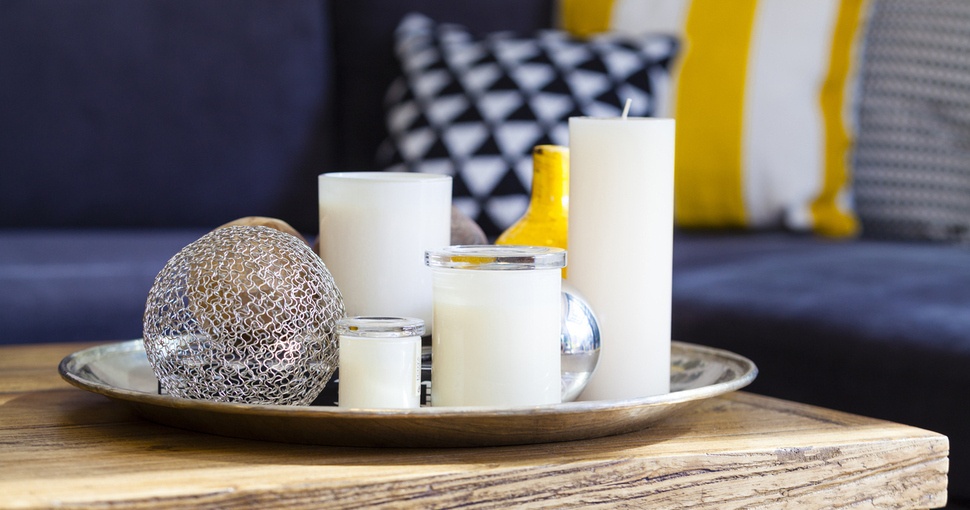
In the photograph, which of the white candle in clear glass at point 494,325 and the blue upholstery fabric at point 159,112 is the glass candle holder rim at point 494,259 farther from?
the blue upholstery fabric at point 159,112

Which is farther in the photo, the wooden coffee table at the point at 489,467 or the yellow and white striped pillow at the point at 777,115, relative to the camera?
the yellow and white striped pillow at the point at 777,115

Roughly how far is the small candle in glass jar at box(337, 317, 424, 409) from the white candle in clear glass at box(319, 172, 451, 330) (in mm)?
81

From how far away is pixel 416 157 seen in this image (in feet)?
5.84

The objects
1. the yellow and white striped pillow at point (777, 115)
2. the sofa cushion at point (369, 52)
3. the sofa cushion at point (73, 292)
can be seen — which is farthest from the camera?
the sofa cushion at point (369, 52)

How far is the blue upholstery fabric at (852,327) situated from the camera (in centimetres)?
107

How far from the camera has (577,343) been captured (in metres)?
0.69

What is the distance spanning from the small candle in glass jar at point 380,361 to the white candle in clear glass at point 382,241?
81mm

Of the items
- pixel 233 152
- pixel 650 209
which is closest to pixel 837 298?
pixel 650 209

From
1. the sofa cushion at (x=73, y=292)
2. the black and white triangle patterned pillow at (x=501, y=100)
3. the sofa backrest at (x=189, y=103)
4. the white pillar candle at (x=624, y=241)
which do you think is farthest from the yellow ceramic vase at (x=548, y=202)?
the sofa backrest at (x=189, y=103)

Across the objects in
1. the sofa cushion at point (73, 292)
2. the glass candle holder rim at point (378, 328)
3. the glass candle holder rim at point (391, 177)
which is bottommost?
the sofa cushion at point (73, 292)

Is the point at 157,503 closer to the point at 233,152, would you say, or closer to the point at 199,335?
the point at 199,335

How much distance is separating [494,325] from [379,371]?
74mm

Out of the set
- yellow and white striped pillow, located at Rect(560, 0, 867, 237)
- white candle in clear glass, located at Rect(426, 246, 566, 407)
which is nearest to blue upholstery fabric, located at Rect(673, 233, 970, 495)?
yellow and white striped pillow, located at Rect(560, 0, 867, 237)

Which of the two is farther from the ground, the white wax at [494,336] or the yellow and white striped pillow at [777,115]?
the yellow and white striped pillow at [777,115]
